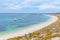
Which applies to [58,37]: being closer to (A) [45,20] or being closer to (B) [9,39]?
(A) [45,20]

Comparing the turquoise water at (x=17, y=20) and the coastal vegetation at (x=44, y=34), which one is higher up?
the turquoise water at (x=17, y=20)

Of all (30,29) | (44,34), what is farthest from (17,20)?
(44,34)

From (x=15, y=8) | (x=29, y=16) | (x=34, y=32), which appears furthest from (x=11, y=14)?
(x=34, y=32)

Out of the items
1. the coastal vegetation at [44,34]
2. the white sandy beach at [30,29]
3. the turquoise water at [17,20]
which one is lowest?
the coastal vegetation at [44,34]

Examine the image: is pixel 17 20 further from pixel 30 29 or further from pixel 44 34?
pixel 44 34

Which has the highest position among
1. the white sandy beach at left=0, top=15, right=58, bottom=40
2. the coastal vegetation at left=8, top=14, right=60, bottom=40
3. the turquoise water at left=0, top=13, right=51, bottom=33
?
the turquoise water at left=0, top=13, right=51, bottom=33

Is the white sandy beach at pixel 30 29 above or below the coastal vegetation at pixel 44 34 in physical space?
above

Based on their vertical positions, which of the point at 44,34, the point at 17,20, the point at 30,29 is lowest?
the point at 44,34

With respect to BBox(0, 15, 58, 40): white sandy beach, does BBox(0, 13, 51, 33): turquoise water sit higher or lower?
higher

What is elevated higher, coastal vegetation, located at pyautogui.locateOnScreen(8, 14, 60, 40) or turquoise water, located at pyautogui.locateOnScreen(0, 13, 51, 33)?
turquoise water, located at pyautogui.locateOnScreen(0, 13, 51, 33)
